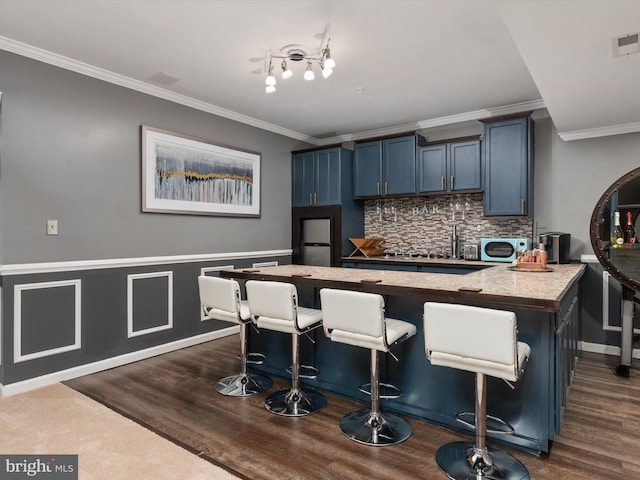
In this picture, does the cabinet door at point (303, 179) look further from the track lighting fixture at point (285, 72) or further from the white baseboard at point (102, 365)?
the track lighting fixture at point (285, 72)

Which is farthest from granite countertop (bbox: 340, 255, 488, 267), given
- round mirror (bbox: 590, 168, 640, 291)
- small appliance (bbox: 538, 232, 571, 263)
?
round mirror (bbox: 590, 168, 640, 291)

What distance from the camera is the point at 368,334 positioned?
7.19 ft

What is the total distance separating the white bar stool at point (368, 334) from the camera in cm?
217

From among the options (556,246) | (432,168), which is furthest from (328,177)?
(556,246)

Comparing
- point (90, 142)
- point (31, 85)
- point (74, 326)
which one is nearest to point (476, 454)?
point (74, 326)

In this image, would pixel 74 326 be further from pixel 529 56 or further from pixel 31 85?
pixel 529 56

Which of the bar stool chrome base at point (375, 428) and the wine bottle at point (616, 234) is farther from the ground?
the wine bottle at point (616, 234)

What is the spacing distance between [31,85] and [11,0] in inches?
31.2

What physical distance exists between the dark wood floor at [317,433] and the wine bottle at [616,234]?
1210mm

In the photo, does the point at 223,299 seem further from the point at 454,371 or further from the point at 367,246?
the point at 367,246

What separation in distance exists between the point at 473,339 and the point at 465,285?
522mm

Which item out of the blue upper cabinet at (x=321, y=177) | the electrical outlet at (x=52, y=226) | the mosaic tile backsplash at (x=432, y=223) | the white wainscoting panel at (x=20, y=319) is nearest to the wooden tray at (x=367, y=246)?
the mosaic tile backsplash at (x=432, y=223)

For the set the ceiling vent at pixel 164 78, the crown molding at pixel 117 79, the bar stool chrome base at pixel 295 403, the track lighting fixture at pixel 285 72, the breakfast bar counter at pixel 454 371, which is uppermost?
the ceiling vent at pixel 164 78

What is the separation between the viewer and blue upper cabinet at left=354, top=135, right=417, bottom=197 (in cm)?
503
